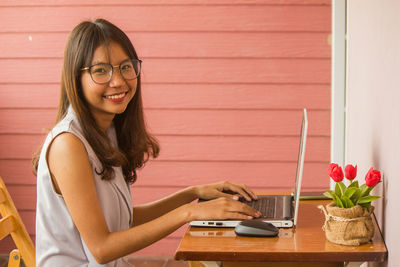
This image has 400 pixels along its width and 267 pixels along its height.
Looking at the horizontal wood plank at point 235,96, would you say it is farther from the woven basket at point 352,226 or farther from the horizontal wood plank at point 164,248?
the woven basket at point 352,226

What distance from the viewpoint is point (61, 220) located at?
1.62 meters

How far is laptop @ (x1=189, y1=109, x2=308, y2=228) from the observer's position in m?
1.54

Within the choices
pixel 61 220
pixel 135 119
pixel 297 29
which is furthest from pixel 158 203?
pixel 297 29

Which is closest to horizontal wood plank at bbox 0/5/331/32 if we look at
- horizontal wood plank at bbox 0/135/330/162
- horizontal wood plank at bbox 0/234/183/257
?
horizontal wood plank at bbox 0/135/330/162

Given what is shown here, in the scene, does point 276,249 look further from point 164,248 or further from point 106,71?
point 164,248

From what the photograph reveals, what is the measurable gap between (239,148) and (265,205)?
5.36 ft

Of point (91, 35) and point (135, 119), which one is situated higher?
point (91, 35)

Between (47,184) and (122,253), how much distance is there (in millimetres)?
302

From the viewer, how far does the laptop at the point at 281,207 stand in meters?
1.54

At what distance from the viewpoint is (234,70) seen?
346 centimetres

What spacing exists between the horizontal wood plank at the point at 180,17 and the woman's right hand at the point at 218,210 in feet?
6.73

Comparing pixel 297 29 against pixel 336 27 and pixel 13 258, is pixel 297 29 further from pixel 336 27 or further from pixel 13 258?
pixel 13 258

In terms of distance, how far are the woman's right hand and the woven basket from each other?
0.91 ft

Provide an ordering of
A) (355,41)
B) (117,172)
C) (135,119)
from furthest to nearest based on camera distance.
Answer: (355,41)
(135,119)
(117,172)
